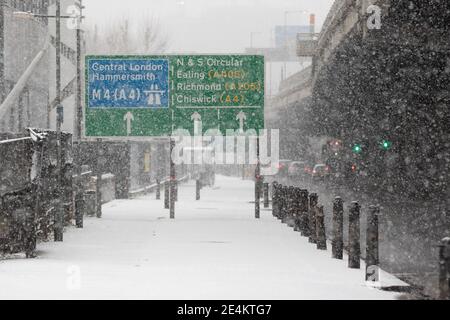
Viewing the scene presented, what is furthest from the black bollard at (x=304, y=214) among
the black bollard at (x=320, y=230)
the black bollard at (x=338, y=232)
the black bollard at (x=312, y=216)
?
the black bollard at (x=338, y=232)

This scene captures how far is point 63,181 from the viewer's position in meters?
21.4

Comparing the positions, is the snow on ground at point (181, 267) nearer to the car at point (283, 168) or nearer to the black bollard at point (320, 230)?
the black bollard at point (320, 230)

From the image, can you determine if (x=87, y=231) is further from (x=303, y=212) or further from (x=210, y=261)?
(x=210, y=261)

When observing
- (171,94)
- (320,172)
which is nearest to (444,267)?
(171,94)

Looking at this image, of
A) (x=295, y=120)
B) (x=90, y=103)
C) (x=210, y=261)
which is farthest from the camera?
(x=295, y=120)

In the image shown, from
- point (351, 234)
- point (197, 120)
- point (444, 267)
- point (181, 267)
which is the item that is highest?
point (197, 120)

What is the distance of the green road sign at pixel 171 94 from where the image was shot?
28.3 meters

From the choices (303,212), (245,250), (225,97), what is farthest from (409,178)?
(245,250)

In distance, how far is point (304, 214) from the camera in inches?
813

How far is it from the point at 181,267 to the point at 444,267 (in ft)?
18.1

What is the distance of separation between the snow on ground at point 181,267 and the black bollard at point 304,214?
8.6 inches

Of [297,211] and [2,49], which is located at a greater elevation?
[2,49]

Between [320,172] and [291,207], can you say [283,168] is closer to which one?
[320,172]
